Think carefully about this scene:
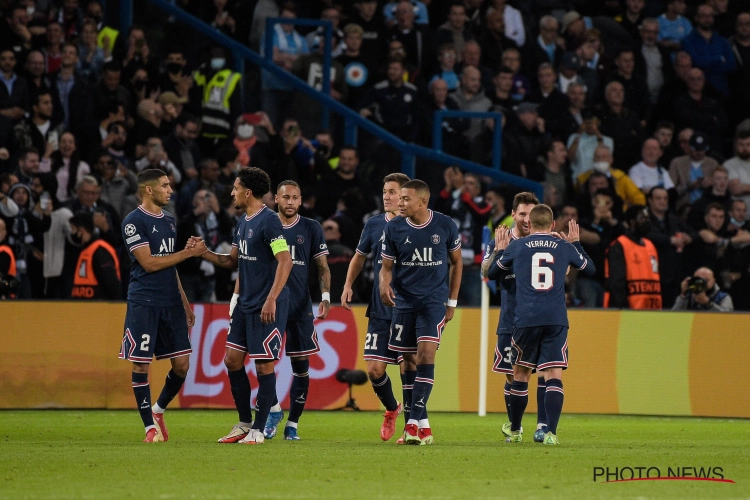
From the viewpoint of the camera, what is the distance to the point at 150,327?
11.5 m

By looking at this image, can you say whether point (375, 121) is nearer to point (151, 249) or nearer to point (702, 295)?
point (702, 295)

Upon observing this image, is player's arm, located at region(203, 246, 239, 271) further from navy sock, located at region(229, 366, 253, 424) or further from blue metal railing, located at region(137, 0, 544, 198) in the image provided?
blue metal railing, located at region(137, 0, 544, 198)

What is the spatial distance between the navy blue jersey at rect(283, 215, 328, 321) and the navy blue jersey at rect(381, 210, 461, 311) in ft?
3.36

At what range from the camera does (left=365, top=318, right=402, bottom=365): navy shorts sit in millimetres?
12266

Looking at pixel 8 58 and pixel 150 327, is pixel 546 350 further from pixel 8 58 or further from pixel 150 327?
pixel 8 58

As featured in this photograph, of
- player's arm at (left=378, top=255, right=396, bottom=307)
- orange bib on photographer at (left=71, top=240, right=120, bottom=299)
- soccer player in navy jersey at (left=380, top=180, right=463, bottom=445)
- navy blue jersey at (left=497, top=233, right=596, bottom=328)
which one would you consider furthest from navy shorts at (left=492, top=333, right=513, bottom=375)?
orange bib on photographer at (left=71, top=240, right=120, bottom=299)

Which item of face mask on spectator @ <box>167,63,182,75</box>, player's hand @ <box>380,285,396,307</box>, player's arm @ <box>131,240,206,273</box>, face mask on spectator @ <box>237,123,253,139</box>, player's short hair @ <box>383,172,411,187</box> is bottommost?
player's hand @ <box>380,285,396,307</box>

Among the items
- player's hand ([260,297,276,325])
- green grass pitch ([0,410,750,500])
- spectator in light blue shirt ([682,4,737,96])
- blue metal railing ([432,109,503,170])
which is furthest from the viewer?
spectator in light blue shirt ([682,4,737,96])

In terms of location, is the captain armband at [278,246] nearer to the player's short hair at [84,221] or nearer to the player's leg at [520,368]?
the player's leg at [520,368]

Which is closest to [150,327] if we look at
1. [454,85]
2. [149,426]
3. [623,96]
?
[149,426]

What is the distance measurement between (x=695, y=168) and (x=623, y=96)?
6.17ft

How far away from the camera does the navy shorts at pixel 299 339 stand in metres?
12.5

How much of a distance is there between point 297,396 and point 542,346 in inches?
96.4

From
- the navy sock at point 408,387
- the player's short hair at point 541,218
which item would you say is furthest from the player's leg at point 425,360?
the player's short hair at point 541,218
